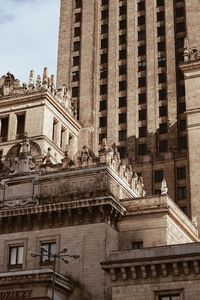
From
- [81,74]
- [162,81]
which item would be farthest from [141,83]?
[81,74]

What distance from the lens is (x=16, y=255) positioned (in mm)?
53438

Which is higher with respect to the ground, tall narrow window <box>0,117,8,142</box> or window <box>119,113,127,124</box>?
window <box>119,113,127,124</box>

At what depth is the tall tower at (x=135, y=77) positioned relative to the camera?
81938mm

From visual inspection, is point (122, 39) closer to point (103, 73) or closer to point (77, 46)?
point (103, 73)

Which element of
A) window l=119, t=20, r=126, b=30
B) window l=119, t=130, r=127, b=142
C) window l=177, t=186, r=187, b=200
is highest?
→ window l=119, t=20, r=126, b=30

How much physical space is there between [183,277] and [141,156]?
4121 centimetres

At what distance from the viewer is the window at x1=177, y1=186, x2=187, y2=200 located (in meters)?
77.2

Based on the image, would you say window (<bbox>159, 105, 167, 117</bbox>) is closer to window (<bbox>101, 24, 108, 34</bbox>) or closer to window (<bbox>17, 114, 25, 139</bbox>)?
window (<bbox>101, 24, 108, 34</bbox>)

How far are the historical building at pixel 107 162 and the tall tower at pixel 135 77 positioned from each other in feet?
0.49

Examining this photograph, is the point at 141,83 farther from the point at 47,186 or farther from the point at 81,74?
the point at 47,186

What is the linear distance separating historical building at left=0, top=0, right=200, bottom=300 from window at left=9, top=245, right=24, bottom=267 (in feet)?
0.41

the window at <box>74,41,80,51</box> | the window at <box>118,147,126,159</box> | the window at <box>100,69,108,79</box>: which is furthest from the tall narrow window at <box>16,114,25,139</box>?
the window at <box>74,41,80,51</box>

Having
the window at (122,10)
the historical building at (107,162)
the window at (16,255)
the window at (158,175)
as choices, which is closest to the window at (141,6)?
the historical building at (107,162)

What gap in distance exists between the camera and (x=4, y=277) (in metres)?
47.5
